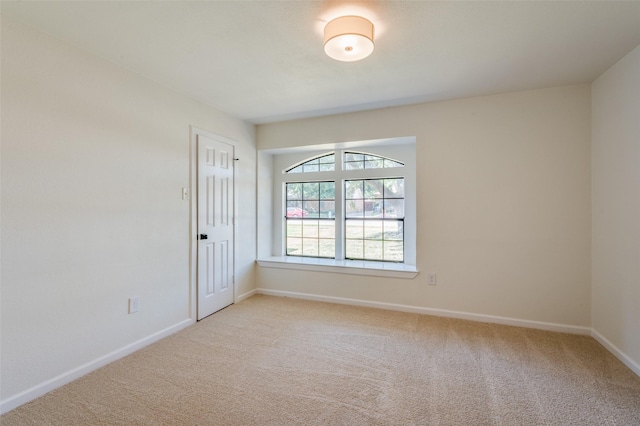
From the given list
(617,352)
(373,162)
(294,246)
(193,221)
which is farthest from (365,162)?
(617,352)

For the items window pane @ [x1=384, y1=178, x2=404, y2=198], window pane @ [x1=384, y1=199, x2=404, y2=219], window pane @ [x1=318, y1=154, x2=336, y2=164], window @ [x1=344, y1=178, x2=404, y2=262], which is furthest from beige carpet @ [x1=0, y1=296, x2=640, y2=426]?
window pane @ [x1=318, y1=154, x2=336, y2=164]

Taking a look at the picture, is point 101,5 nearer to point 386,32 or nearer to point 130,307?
point 386,32

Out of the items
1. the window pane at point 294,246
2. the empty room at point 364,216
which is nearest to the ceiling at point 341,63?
the empty room at point 364,216

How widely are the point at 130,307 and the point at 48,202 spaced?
1.03 m

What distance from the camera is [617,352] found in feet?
7.49

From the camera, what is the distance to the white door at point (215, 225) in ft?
10.3

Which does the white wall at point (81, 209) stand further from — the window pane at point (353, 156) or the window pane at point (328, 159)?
the window pane at point (353, 156)

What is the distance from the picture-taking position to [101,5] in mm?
1659

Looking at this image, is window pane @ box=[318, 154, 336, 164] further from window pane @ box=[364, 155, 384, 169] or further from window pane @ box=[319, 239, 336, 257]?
window pane @ box=[319, 239, 336, 257]

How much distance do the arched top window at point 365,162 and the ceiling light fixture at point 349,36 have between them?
6.75 ft

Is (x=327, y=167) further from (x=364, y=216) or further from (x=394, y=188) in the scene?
(x=394, y=188)

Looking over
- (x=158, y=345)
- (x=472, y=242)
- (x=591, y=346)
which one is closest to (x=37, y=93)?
Answer: (x=158, y=345)

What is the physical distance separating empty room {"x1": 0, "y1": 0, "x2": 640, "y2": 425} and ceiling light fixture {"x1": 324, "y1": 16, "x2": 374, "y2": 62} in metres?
0.01

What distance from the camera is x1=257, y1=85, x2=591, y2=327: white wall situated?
8.95ft
